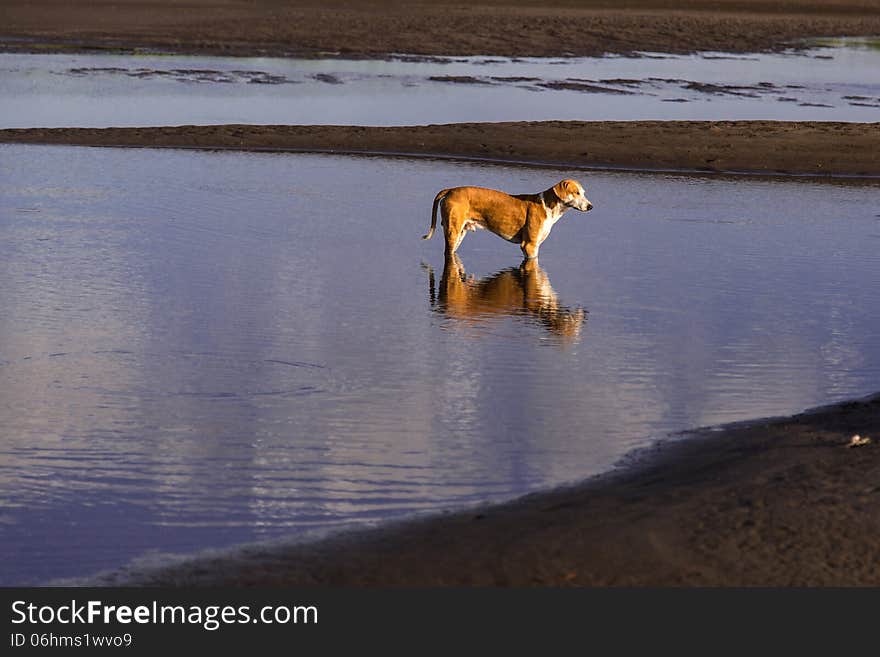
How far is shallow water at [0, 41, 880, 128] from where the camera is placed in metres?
27.3

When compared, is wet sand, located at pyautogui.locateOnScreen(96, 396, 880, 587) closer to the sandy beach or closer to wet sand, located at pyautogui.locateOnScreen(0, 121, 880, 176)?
the sandy beach

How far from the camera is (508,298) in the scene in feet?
43.8

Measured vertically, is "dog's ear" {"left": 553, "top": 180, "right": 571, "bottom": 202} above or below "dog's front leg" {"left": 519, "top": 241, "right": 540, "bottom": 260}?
above

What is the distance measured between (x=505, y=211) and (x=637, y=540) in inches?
320

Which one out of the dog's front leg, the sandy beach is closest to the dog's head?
the dog's front leg

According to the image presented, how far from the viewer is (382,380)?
34.2 ft

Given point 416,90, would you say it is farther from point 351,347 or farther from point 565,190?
point 351,347

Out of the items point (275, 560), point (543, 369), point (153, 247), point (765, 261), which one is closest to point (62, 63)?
point (153, 247)

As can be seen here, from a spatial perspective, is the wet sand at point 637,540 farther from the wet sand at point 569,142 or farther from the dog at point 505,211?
the wet sand at point 569,142

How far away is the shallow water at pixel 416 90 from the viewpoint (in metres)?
27.3

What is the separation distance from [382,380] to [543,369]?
48.1 inches

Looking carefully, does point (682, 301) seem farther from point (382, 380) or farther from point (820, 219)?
point (820, 219)

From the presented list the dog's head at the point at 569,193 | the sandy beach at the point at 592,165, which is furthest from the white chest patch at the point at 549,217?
the sandy beach at the point at 592,165

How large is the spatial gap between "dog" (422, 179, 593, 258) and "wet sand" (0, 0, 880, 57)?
972 inches
